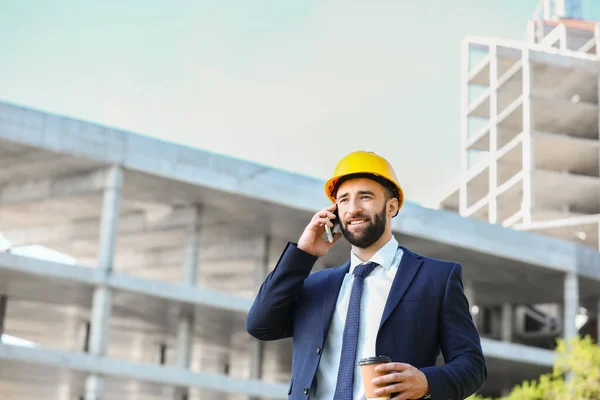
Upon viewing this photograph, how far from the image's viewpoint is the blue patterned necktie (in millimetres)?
3592

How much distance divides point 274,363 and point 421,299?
38.2 metres

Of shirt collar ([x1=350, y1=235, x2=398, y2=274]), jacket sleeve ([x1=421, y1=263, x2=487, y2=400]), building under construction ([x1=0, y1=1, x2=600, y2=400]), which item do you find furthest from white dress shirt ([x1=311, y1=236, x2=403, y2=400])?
building under construction ([x1=0, y1=1, x2=600, y2=400])

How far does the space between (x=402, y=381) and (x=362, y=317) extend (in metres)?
0.47

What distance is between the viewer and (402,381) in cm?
334

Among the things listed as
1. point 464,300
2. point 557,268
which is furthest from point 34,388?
point 464,300

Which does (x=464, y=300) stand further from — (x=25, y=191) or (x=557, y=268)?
(x=557, y=268)

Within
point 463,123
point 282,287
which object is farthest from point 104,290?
point 463,123

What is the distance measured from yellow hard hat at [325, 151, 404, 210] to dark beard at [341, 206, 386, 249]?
0.15 m

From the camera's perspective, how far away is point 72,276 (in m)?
26.8

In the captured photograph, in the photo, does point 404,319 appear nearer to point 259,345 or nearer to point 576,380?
point 576,380

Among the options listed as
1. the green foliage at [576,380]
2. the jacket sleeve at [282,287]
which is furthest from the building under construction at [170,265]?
the jacket sleeve at [282,287]

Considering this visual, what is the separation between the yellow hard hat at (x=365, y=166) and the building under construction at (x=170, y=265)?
885 inches

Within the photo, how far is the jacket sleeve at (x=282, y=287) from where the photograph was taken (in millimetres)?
3904

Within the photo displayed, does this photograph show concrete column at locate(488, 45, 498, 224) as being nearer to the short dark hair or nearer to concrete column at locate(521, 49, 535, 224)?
concrete column at locate(521, 49, 535, 224)
